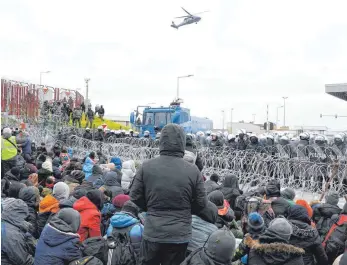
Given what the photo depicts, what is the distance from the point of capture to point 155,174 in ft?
11.6

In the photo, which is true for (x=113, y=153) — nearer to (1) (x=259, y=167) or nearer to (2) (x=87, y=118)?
(1) (x=259, y=167)

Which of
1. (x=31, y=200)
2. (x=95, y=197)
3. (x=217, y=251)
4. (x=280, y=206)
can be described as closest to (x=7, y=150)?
(x=31, y=200)

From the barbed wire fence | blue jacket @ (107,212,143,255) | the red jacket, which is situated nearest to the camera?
blue jacket @ (107,212,143,255)

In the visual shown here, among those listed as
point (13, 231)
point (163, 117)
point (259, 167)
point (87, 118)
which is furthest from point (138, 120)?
point (13, 231)

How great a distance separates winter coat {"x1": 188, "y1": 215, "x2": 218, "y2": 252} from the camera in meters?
3.83

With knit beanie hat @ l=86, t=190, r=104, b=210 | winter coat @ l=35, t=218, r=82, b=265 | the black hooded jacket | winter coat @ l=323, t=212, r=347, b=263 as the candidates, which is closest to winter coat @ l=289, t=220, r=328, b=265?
winter coat @ l=323, t=212, r=347, b=263

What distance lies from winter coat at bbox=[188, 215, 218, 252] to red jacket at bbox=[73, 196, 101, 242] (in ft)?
4.97

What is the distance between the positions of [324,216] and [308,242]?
4.04 feet

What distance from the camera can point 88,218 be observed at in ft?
16.2

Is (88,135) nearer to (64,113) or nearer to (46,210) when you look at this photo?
(64,113)

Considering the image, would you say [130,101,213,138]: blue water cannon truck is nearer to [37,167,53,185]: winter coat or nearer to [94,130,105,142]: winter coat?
[94,130,105,142]: winter coat

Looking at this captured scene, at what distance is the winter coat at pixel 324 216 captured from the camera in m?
5.19

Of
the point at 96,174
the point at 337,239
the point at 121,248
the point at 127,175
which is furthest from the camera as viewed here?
the point at 96,174

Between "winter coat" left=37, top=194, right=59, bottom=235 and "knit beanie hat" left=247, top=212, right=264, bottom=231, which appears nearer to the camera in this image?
"knit beanie hat" left=247, top=212, right=264, bottom=231
